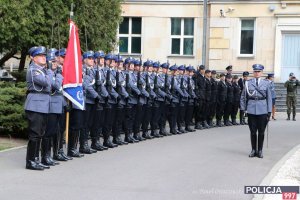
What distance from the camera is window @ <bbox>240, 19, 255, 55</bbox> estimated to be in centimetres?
3062

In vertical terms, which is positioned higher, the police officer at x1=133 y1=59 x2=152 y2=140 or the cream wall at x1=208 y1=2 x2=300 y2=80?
the cream wall at x1=208 y1=2 x2=300 y2=80

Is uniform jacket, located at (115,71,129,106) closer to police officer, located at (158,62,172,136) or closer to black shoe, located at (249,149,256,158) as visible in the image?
police officer, located at (158,62,172,136)

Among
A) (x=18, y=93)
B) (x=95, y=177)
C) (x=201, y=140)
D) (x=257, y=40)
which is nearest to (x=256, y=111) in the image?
(x=201, y=140)

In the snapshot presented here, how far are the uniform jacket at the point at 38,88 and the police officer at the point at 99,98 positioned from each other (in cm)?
247

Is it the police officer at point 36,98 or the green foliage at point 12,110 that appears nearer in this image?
the police officer at point 36,98

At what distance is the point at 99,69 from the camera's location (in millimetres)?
12766

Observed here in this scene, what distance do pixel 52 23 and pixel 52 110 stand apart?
644cm

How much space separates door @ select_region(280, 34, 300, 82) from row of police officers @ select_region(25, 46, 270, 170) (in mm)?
9290

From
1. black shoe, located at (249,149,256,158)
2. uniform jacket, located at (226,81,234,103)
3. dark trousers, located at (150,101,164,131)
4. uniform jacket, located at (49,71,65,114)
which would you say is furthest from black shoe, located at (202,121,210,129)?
uniform jacket, located at (49,71,65,114)

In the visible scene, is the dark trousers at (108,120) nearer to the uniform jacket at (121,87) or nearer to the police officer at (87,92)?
the uniform jacket at (121,87)

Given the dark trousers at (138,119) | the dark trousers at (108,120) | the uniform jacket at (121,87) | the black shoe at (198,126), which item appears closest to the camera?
the dark trousers at (108,120)

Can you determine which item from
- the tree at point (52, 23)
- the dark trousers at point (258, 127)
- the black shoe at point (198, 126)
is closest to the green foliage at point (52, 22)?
the tree at point (52, 23)

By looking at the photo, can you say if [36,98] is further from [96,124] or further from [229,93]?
[229,93]

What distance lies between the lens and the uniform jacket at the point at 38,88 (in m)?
10.1
